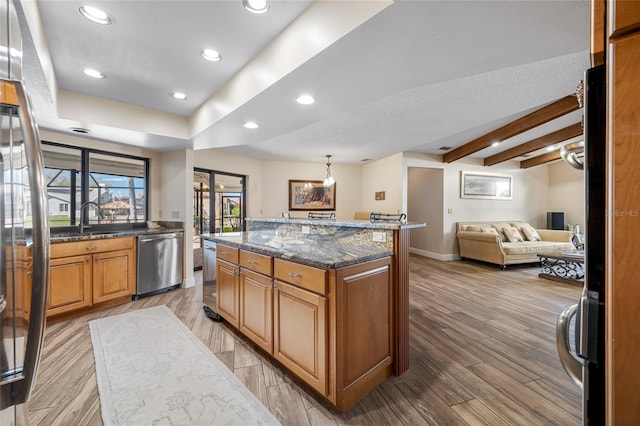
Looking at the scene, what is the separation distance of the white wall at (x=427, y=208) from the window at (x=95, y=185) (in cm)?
616

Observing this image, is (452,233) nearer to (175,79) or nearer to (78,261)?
(175,79)

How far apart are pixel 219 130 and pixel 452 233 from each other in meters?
5.68

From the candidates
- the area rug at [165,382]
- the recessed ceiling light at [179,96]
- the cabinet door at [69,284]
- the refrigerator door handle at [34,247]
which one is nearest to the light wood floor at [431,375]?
the area rug at [165,382]

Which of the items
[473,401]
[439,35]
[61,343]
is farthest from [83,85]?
[473,401]

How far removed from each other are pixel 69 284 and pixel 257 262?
95.8 inches

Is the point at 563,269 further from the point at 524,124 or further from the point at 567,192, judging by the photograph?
the point at 567,192

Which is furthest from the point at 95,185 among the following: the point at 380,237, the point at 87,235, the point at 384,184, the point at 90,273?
the point at 384,184

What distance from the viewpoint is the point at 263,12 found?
167cm

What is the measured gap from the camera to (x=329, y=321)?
5.08 ft

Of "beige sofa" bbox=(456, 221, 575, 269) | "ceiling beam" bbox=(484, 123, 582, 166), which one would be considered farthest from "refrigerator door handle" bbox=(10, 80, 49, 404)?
"ceiling beam" bbox=(484, 123, 582, 166)

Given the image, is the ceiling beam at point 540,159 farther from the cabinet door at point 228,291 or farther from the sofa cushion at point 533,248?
the cabinet door at point 228,291

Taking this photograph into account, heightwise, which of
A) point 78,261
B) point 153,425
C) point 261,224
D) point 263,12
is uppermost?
point 263,12

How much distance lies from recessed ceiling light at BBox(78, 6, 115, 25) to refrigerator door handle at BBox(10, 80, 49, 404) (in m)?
1.40

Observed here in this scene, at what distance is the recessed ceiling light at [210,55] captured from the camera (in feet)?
6.84
